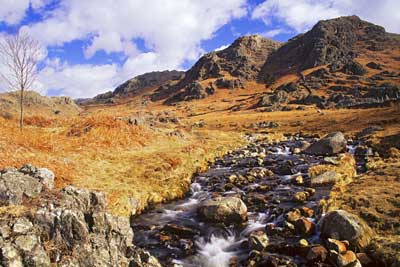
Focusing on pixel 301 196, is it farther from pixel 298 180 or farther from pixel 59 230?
pixel 59 230

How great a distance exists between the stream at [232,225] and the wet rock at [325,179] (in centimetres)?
46

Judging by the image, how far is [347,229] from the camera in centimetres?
1373

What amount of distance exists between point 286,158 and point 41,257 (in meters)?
29.1

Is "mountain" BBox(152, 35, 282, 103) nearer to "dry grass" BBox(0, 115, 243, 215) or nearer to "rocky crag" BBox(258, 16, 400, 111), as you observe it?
"rocky crag" BBox(258, 16, 400, 111)

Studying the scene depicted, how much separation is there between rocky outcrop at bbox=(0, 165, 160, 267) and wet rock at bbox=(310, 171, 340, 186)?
612 inches

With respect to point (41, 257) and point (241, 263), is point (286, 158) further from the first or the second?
point (41, 257)

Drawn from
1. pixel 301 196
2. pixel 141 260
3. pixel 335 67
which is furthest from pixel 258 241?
pixel 335 67

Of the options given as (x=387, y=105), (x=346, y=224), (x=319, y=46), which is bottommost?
(x=346, y=224)

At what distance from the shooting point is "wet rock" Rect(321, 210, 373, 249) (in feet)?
43.8

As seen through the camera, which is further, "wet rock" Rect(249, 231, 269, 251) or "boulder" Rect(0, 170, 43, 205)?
"wet rock" Rect(249, 231, 269, 251)

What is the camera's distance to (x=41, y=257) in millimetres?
8539

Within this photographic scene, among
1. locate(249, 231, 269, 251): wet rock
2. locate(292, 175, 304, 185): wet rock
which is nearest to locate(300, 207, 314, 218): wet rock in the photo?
locate(249, 231, 269, 251): wet rock


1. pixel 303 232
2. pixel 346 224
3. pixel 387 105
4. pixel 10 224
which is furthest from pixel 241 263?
pixel 387 105

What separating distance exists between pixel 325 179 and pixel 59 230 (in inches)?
749
